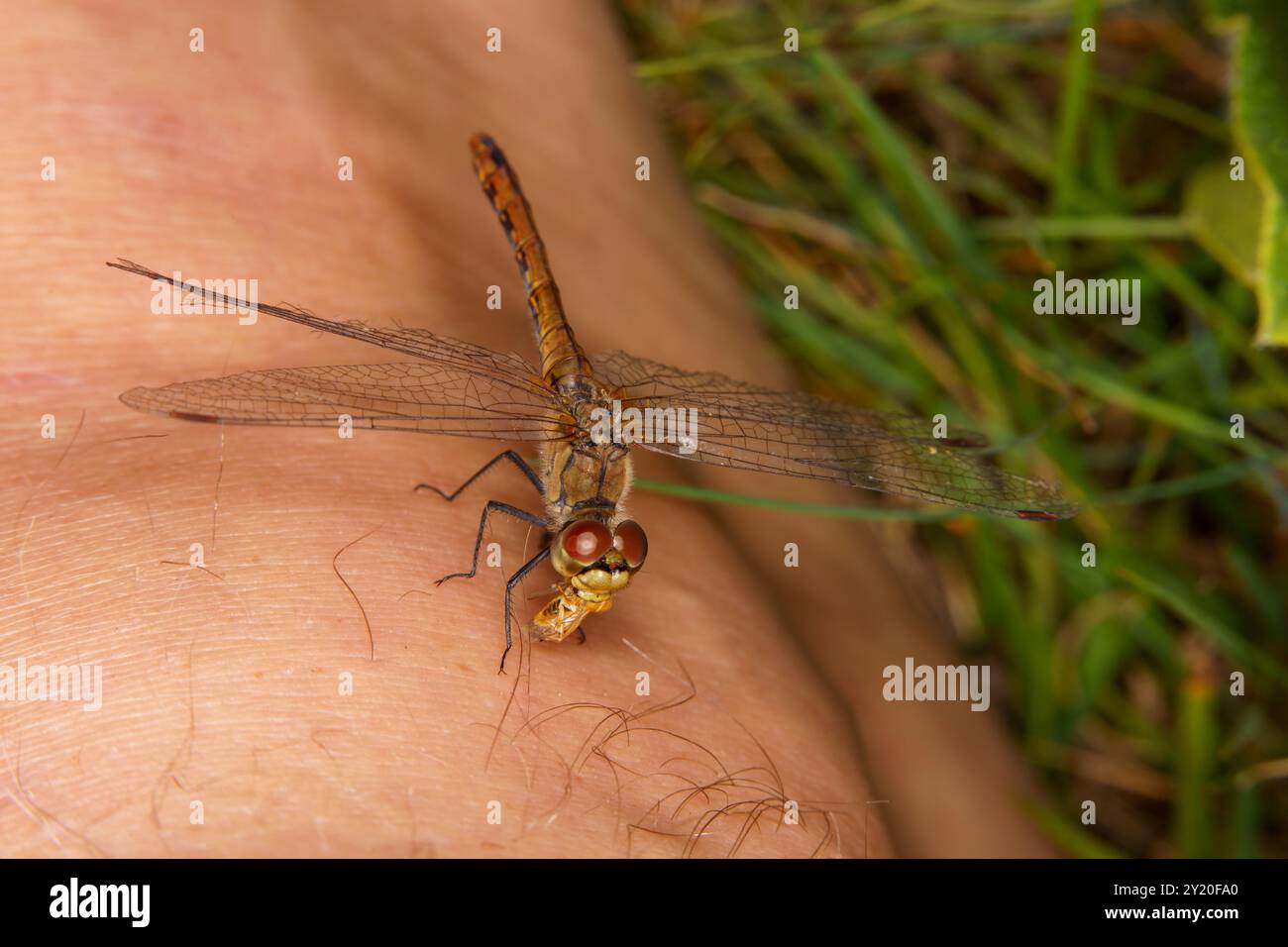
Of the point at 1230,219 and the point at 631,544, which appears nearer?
the point at 631,544

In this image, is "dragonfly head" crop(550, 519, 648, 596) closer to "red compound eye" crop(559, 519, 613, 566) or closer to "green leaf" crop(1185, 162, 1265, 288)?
"red compound eye" crop(559, 519, 613, 566)

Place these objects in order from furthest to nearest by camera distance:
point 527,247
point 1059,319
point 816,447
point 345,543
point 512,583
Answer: point 1059,319
point 816,447
point 527,247
point 512,583
point 345,543

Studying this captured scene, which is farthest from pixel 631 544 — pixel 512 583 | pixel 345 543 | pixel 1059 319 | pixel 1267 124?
pixel 1059 319

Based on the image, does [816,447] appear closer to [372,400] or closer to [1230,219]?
[372,400]

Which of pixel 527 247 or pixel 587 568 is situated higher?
pixel 527 247

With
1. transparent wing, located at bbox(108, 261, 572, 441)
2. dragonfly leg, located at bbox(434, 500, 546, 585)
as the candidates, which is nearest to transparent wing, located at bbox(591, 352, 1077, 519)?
transparent wing, located at bbox(108, 261, 572, 441)

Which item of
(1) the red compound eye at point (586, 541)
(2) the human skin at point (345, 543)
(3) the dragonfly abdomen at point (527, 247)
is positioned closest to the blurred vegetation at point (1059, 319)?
(2) the human skin at point (345, 543)
